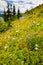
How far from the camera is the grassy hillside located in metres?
22.4

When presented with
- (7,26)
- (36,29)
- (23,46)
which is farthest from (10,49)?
(7,26)

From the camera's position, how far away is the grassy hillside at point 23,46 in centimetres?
2238

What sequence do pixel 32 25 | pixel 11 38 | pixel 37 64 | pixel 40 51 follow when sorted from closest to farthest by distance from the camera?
pixel 37 64 → pixel 40 51 → pixel 11 38 → pixel 32 25

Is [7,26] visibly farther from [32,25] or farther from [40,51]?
[40,51]

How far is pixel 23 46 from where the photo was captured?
24.3 metres

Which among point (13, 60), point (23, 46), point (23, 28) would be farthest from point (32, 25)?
point (13, 60)

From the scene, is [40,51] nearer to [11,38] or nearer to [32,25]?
[11,38]

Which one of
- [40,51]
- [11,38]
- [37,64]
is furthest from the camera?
[11,38]

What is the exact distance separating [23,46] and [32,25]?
630cm

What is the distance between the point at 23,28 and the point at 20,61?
8520 millimetres

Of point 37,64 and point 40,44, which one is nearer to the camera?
point 37,64

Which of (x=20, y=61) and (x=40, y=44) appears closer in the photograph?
(x=20, y=61)

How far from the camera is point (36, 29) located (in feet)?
92.5

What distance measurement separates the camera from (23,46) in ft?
79.8
